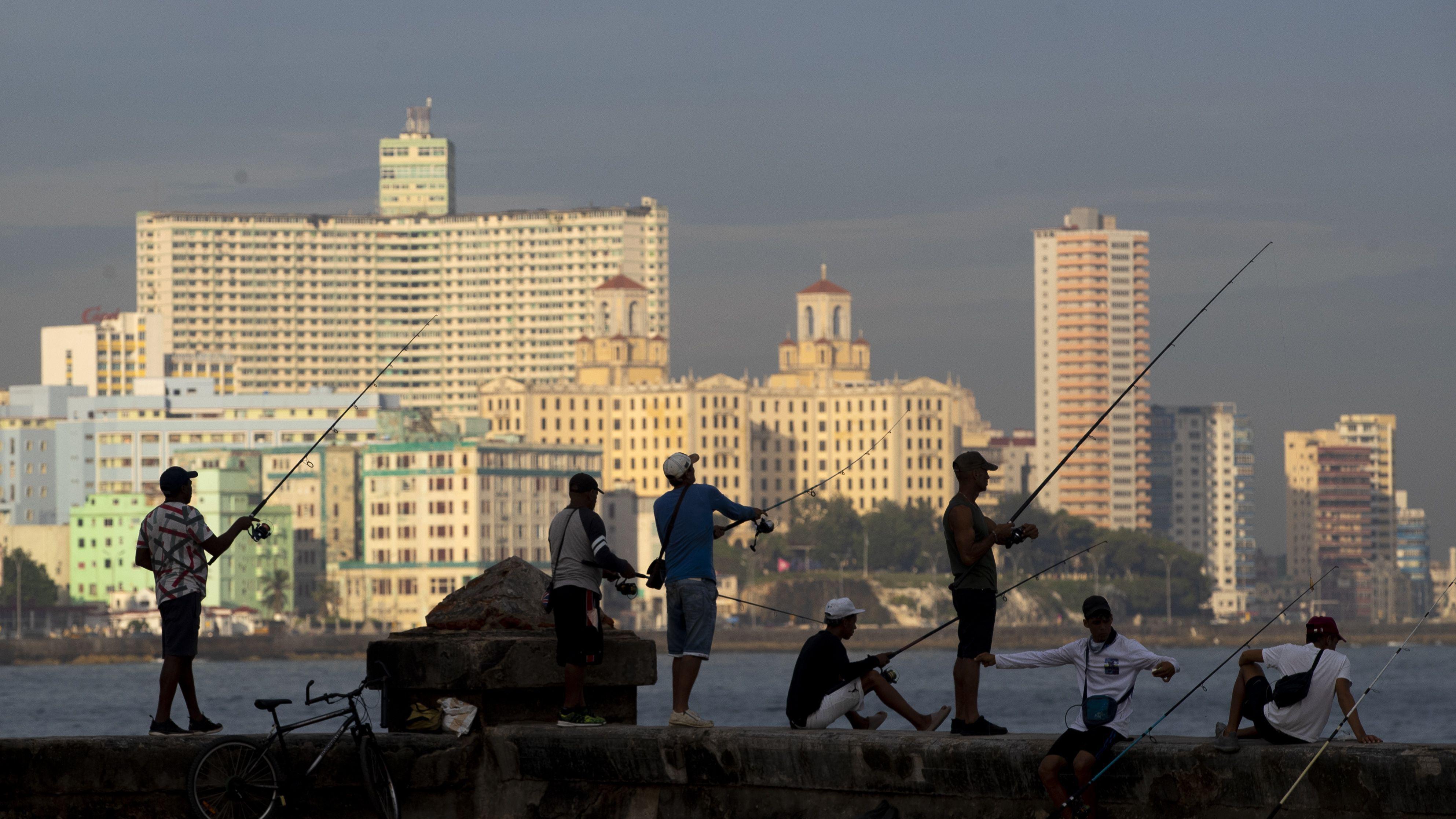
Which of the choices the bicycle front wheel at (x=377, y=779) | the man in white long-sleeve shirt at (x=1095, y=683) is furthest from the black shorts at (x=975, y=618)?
the bicycle front wheel at (x=377, y=779)

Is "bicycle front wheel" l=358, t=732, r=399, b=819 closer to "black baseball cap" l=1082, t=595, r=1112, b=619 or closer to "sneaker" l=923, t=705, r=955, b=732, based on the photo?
"sneaker" l=923, t=705, r=955, b=732

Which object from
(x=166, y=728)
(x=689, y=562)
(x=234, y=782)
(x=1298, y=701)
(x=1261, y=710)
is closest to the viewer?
(x=1298, y=701)

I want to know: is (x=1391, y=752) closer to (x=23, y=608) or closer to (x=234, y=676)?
(x=234, y=676)

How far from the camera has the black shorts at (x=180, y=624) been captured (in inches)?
388

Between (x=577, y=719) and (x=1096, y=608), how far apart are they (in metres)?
2.53

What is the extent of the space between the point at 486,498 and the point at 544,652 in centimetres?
13632

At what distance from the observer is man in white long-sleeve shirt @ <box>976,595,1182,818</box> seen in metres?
8.04

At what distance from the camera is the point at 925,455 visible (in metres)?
177

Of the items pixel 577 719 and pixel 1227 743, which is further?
pixel 577 719

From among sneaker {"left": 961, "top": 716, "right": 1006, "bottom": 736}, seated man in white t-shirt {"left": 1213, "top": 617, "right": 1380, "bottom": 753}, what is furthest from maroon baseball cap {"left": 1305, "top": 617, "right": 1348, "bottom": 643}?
sneaker {"left": 961, "top": 716, "right": 1006, "bottom": 736}

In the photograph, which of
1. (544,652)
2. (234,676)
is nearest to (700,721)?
(544,652)

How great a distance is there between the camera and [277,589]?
140875 mm

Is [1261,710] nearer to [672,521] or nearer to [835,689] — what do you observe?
[835,689]

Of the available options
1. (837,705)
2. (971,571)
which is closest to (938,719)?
(837,705)
